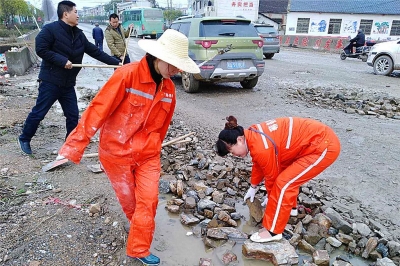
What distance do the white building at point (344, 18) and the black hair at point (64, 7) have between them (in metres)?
29.5

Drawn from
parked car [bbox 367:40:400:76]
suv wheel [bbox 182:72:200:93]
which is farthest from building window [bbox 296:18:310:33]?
suv wheel [bbox 182:72:200:93]

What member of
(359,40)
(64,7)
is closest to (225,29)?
(64,7)

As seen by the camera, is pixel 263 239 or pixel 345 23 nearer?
pixel 263 239

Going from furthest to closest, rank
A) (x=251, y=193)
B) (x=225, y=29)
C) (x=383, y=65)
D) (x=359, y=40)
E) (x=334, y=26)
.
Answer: (x=334, y=26)
(x=359, y=40)
(x=383, y=65)
(x=225, y=29)
(x=251, y=193)

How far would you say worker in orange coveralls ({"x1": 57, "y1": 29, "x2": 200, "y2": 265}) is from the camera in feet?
6.75

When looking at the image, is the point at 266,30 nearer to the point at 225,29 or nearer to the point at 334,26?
the point at 225,29

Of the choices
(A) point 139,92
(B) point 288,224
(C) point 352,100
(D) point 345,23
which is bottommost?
(B) point 288,224

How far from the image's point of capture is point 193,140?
15.0ft

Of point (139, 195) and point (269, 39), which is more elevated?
point (269, 39)

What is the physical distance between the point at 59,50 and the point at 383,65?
400 inches

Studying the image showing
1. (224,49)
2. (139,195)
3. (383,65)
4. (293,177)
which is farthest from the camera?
(383,65)

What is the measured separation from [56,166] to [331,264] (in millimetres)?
2914

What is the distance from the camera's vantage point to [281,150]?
2.47m

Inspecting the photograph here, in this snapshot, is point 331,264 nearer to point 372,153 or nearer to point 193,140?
point 372,153
